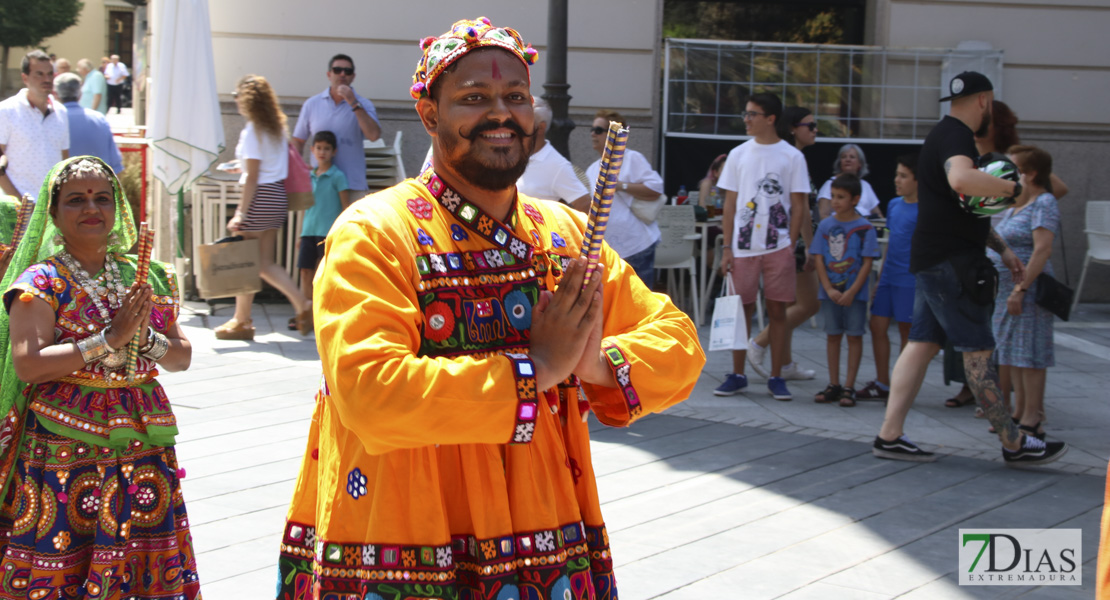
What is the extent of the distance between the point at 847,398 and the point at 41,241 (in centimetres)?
527

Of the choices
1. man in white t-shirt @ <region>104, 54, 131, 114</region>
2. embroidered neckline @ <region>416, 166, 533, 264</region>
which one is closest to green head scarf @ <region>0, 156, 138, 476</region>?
embroidered neckline @ <region>416, 166, 533, 264</region>

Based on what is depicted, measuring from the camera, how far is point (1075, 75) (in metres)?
11.4

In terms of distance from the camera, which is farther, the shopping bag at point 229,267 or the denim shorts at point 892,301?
the shopping bag at point 229,267

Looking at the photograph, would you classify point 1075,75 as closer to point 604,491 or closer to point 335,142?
point 335,142

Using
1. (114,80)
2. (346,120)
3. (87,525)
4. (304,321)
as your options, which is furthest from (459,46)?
(114,80)

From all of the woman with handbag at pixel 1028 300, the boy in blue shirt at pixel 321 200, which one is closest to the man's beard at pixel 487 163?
the woman with handbag at pixel 1028 300

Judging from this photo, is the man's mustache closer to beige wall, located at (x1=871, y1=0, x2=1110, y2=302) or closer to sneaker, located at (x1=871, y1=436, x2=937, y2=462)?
sneaker, located at (x1=871, y1=436, x2=937, y2=462)

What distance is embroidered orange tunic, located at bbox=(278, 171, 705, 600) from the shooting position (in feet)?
6.16

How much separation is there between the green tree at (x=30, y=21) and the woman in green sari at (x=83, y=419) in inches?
1454

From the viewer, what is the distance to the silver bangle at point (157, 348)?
3.50 meters

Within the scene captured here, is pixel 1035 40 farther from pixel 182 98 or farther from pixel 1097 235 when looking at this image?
pixel 182 98

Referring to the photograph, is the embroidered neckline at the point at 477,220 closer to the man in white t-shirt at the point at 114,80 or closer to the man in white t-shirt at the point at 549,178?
the man in white t-shirt at the point at 549,178

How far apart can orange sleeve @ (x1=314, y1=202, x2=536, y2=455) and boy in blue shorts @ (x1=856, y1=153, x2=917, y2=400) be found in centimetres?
587

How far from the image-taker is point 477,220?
222 cm
